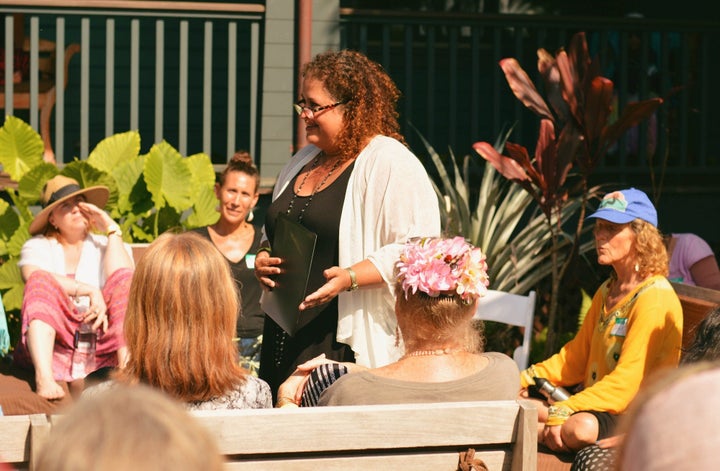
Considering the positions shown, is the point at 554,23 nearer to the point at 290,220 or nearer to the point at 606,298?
the point at 606,298

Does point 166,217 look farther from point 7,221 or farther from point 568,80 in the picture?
point 568,80

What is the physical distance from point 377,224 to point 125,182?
369 cm

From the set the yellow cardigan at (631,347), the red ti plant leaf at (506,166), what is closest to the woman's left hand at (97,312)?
the red ti plant leaf at (506,166)

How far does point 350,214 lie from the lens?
3.62m

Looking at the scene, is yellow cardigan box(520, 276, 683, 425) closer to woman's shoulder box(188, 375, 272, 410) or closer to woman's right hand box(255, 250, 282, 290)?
woman's right hand box(255, 250, 282, 290)

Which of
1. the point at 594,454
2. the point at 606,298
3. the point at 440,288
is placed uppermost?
the point at 440,288

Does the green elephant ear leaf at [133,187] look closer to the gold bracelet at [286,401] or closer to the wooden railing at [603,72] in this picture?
the wooden railing at [603,72]

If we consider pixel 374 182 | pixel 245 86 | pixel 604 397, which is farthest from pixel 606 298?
pixel 245 86

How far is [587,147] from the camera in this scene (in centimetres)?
618

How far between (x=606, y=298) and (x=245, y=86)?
7.20 metres

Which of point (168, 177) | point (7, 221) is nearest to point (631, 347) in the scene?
point (168, 177)

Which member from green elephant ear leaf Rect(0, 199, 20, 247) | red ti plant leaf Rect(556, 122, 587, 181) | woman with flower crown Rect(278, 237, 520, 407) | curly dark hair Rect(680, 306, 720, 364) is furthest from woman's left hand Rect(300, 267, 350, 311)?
green elephant ear leaf Rect(0, 199, 20, 247)

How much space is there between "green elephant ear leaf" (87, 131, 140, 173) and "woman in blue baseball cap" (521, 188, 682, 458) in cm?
371

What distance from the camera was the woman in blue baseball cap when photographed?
378 cm
